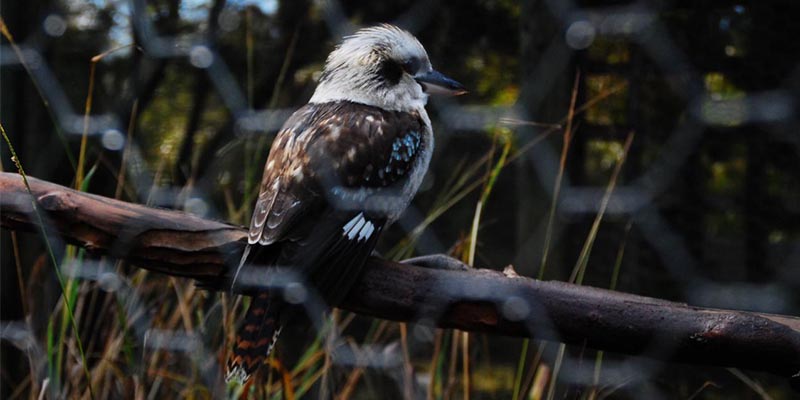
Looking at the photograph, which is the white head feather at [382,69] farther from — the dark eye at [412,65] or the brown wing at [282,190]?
the brown wing at [282,190]

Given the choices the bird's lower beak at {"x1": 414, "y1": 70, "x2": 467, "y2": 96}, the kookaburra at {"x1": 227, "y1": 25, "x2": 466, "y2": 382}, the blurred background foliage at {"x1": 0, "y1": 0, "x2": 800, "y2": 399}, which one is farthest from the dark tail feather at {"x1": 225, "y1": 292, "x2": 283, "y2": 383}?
the bird's lower beak at {"x1": 414, "y1": 70, "x2": 467, "y2": 96}

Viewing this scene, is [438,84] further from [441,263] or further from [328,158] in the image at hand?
[441,263]

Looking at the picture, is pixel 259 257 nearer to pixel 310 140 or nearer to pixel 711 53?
pixel 310 140

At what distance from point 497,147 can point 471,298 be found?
0.91 m

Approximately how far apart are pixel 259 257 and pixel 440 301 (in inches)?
10.9

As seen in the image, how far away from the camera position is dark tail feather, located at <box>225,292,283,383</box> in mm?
1151

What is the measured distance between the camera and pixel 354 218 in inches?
49.4

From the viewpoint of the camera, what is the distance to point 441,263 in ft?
3.84

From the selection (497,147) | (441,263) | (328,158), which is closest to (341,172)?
(328,158)

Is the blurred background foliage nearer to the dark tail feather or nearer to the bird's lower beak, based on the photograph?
the bird's lower beak

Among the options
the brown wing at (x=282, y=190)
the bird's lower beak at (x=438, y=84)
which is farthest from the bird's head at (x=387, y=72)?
the brown wing at (x=282, y=190)

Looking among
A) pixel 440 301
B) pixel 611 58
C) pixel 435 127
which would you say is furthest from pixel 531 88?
pixel 440 301

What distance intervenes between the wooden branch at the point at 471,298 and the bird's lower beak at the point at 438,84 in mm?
383

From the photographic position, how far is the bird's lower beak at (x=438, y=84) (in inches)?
56.5
